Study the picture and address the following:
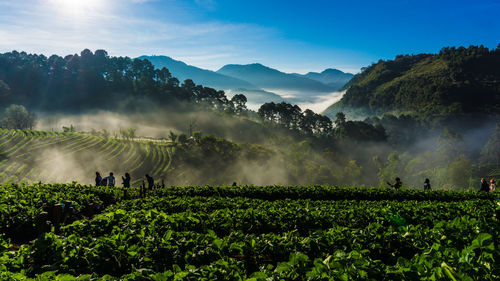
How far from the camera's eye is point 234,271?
→ 383 cm

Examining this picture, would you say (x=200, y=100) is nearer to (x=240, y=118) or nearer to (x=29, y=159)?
(x=240, y=118)

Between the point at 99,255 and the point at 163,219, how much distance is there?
2.47 metres

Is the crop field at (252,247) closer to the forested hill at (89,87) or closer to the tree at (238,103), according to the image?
the forested hill at (89,87)

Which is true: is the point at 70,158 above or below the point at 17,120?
below

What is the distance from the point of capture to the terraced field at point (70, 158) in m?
51.8

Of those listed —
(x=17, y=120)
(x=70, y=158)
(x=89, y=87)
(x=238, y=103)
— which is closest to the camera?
(x=70, y=158)

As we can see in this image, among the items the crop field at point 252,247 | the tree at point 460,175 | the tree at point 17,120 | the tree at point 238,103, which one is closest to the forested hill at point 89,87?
the tree at point 238,103

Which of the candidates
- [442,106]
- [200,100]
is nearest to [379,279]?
[200,100]

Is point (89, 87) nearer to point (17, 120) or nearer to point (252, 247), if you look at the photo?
point (17, 120)

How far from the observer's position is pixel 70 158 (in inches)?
2319

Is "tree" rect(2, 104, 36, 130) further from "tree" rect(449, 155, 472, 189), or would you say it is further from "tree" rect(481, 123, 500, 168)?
"tree" rect(481, 123, 500, 168)

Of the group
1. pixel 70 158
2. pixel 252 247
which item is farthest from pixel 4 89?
pixel 252 247

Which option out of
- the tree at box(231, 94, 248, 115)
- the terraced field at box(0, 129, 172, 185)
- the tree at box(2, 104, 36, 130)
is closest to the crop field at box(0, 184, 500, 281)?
the terraced field at box(0, 129, 172, 185)

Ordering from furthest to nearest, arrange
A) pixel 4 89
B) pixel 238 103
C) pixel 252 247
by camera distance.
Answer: pixel 238 103
pixel 4 89
pixel 252 247
